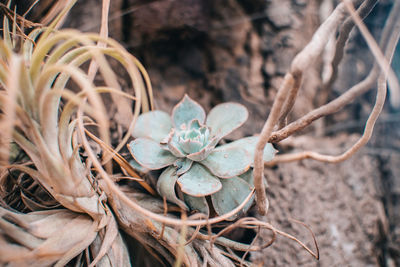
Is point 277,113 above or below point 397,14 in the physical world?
below

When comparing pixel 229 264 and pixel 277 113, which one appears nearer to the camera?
pixel 277 113

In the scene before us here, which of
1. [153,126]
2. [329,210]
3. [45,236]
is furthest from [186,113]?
[329,210]

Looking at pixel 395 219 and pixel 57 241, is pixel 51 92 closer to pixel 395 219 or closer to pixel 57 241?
pixel 57 241

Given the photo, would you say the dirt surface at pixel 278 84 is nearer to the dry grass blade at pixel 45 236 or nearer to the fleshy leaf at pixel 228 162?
the fleshy leaf at pixel 228 162

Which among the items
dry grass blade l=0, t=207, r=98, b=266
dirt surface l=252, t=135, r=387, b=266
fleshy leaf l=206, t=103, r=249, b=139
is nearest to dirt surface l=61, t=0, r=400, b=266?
dirt surface l=252, t=135, r=387, b=266

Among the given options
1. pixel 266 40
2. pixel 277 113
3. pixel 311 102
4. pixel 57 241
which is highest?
pixel 266 40

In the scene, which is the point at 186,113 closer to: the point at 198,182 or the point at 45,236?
the point at 198,182

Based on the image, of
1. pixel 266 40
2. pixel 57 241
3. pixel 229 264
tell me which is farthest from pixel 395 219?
pixel 57 241

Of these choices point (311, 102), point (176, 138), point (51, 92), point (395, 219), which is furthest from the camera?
point (311, 102)
